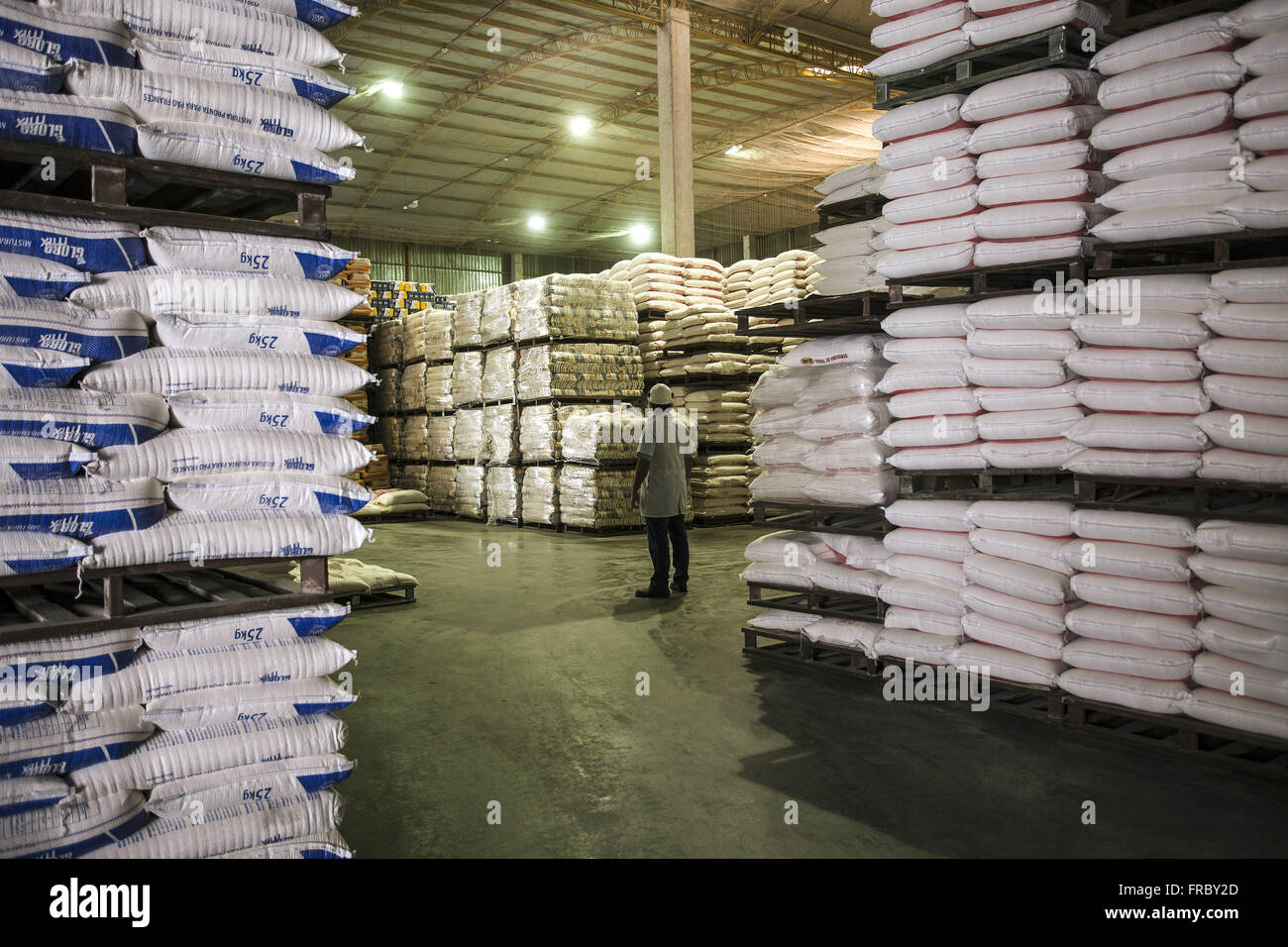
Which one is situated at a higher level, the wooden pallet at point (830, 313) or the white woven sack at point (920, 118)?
the white woven sack at point (920, 118)

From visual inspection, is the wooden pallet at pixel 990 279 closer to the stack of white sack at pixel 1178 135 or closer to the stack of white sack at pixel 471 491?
the stack of white sack at pixel 1178 135

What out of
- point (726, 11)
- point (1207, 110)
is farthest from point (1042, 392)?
point (726, 11)

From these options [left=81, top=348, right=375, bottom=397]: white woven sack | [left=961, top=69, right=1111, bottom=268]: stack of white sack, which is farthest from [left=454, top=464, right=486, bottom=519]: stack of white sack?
[left=81, top=348, right=375, bottom=397]: white woven sack

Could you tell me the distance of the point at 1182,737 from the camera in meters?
4.14

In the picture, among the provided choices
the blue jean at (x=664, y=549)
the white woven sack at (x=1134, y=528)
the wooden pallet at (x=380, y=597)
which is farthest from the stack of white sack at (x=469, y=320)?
the white woven sack at (x=1134, y=528)

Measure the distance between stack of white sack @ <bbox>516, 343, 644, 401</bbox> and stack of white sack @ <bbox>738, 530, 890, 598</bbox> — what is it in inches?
274

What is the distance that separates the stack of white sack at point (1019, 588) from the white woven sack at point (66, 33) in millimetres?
4259

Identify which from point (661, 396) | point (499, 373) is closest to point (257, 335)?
point (661, 396)

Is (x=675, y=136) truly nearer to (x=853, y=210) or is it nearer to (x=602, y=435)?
(x=602, y=435)

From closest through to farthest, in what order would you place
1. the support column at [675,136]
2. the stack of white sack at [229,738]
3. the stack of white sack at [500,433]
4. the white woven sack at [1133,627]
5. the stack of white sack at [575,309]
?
the stack of white sack at [229,738], the white woven sack at [1133,627], the stack of white sack at [575,309], the stack of white sack at [500,433], the support column at [675,136]

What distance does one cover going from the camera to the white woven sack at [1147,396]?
4141mm

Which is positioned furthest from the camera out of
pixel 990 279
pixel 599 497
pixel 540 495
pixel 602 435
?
pixel 540 495

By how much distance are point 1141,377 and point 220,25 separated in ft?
13.3

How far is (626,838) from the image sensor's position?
3.49 meters
